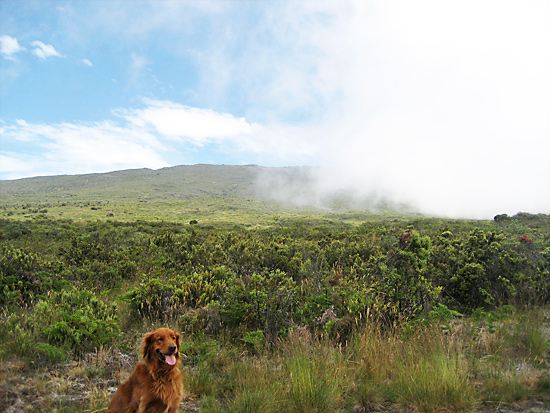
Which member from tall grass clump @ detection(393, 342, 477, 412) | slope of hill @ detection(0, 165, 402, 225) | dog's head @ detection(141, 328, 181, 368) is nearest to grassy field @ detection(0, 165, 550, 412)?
tall grass clump @ detection(393, 342, 477, 412)

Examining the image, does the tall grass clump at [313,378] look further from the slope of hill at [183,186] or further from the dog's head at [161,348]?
the slope of hill at [183,186]

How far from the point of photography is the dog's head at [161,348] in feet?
6.95

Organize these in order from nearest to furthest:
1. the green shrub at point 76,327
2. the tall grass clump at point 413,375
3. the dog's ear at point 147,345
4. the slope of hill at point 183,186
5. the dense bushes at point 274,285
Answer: the dog's ear at point 147,345 → the tall grass clump at point 413,375 → the green shrub at point 76,327 → the dense bushes at point 274,285 → the slope of hill at point 183,186

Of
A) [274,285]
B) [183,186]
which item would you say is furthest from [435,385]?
[183,186]

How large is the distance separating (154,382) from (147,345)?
25 cm

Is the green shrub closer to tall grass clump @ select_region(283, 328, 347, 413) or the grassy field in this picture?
the grassy field

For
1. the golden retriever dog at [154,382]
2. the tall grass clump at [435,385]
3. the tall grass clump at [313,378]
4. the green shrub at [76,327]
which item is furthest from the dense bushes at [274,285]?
the golden retriever dog at [154,382]

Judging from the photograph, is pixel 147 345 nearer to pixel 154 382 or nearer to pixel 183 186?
pixel 154 382

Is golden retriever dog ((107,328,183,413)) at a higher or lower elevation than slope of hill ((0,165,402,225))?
lower

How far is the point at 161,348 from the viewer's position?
212 centimetres

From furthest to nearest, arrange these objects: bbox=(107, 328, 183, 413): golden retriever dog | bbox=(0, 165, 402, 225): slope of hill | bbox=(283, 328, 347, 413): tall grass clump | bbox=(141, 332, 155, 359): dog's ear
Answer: bbox=(0, 165, 402, 225): slope of hill
bbox=(283, 328, 347, 413): tall grass clump
bbox=(141, 332, 155, 359): dog's ear
bbox=(107, 328, 183, 413): golden retriever dog

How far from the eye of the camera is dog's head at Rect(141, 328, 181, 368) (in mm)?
2119

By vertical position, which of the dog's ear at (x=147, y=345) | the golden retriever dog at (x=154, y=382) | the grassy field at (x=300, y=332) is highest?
the dog's ear at (x=147, y=345)

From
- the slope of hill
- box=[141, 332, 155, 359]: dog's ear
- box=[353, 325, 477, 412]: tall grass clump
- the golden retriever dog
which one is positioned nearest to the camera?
the golden retriever dog
